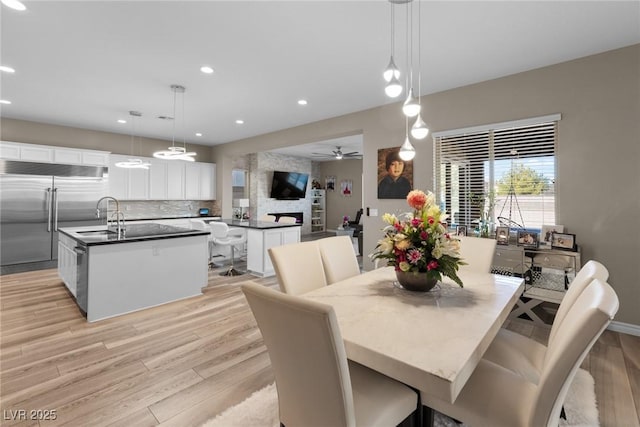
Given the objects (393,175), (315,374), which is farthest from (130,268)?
(393,175)

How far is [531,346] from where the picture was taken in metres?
1.66

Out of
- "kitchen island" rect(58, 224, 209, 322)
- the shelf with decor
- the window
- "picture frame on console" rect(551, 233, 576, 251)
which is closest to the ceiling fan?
the shelf with decor

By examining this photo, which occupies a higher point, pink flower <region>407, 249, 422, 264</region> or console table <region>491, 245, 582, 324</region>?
pink flower <region>407, 249, 422, 264</region>

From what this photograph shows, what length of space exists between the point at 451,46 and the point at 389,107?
1.60 m

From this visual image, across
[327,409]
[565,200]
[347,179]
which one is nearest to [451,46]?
[565,200]

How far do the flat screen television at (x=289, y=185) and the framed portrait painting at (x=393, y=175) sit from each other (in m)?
5.12

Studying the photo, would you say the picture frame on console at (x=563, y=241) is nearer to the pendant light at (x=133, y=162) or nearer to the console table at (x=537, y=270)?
the console table at (x=537, y=270)

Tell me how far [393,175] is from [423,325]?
3280 mm

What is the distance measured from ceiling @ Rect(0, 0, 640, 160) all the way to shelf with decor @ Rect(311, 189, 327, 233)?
6646 millimetres

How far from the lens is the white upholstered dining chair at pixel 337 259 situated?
2.31 m

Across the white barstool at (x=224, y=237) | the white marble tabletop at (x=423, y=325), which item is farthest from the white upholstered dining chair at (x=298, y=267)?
the white barstool at (x=224, y=237)

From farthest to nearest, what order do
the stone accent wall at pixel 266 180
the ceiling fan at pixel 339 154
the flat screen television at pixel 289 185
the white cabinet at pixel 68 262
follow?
the flat screen television at pixel 289 185 < the stone accent wall at pixel 266 180 < the ceiling fan at pixel 339 154 < the white cabinet at pixel 68 262

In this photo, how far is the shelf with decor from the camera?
10883 millimetres

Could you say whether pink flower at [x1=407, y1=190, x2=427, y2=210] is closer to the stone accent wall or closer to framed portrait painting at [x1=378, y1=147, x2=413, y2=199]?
framed portrait painting at [x1=378, y1=147, x2=413, y2=199]
